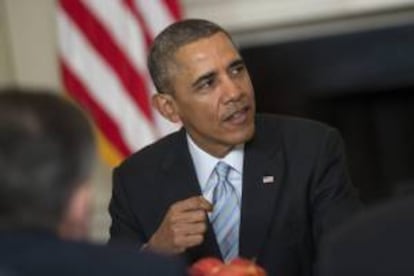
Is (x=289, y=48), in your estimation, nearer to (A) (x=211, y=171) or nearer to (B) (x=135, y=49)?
(B) (x=135, y=49)

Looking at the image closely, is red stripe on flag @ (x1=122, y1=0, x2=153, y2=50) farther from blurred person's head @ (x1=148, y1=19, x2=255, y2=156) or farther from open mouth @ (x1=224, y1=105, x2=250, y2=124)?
open mouth @ (x1=224, y1=105, x2=250, y2=124)

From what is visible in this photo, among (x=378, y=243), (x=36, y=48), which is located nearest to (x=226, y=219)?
(x=378, y=243)

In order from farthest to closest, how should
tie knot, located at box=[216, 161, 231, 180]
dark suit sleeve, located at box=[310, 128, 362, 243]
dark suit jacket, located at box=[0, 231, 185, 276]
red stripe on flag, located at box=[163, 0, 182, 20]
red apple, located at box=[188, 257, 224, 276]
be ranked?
red stripe on flag, located at box=[163, 0, 182, 20]
tie knot, located at box=[216, 161, 231, 180]
dark suit sleeve, located at box=[310, 128, 362, 243]
red apple, located at box=[188, 257, 224, 276]
dark suit jacket, located at box=[0, 231, 185, 276]

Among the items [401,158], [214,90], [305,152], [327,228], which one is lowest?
[401,158]

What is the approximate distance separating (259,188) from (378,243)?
936 millimetres

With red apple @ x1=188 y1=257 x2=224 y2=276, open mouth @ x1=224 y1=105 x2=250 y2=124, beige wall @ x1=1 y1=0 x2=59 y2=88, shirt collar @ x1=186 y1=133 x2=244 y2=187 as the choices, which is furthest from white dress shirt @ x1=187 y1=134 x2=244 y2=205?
beige wall @ x1=1 y1=0 x2=59 y2=88

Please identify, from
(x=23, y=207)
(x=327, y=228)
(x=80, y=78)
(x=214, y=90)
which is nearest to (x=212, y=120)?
(x=214, y=90)

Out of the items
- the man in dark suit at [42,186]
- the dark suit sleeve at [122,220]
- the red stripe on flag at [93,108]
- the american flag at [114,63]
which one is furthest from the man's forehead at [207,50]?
the red stripe on flag at [93,108]

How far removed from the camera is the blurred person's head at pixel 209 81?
220 centimetres

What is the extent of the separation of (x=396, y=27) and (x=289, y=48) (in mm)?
409

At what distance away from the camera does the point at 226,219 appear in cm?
221

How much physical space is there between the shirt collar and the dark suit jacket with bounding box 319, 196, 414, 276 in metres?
0.95

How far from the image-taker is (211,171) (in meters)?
2.29

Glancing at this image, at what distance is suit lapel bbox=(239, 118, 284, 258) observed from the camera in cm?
218
